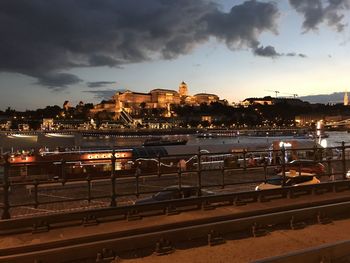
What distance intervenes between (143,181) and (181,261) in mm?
16471

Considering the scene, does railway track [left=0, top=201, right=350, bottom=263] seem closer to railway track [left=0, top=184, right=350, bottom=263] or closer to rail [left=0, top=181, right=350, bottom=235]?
railway track [left=0, top=184, right=350, bottom=263]

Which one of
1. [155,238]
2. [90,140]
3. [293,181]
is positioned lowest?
[155,238]

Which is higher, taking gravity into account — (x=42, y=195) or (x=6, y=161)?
(x=6, y=161)

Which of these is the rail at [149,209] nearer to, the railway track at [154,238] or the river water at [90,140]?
the railway track at [154,238]

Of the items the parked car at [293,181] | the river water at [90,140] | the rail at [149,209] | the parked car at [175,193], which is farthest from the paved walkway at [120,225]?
the river water at [90,140]

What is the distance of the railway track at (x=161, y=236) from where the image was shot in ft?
23.7

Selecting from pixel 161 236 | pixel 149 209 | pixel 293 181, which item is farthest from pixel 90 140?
pixel 161 236

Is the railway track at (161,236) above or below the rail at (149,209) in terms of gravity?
below

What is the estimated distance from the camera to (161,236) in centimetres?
809

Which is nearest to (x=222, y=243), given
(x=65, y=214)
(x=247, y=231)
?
(x=247, y=231)

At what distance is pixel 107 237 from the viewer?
8.34 metres

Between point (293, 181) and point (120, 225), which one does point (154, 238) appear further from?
point (293, 181)

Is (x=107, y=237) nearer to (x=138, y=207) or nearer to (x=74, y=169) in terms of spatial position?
(x=138, y=207)

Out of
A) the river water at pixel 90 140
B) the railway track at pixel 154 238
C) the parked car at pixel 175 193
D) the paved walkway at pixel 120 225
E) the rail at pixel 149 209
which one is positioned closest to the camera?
the railway track at pixel 154 238
